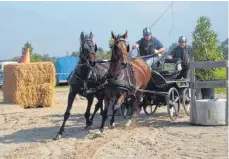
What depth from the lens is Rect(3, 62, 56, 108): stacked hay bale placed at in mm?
15383

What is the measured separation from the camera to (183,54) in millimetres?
11492

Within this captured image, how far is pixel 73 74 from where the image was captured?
9039 mm

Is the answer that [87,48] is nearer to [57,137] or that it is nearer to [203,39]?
[57,137]

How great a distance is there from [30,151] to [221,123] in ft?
14.9

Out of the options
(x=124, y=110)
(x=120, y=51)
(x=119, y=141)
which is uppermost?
(x=120, y=51)

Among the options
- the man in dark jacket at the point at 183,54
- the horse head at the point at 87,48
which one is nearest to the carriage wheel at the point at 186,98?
the man in dark jacket at the point at 183,54

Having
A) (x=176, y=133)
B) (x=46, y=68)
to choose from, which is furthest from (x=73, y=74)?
(x=46, y=68)

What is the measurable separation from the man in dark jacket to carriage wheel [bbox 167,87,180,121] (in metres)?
0.60

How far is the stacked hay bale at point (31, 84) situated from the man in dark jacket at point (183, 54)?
5.85 meters

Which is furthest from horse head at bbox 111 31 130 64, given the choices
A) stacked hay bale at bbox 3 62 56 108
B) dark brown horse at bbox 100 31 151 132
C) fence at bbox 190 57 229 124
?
stacked hay bale at bbox 3 62 56 108

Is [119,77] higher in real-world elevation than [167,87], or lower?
higher

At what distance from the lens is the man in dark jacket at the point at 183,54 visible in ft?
37.2

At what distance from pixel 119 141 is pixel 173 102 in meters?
3.26

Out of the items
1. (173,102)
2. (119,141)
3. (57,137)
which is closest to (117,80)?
(119,141)
